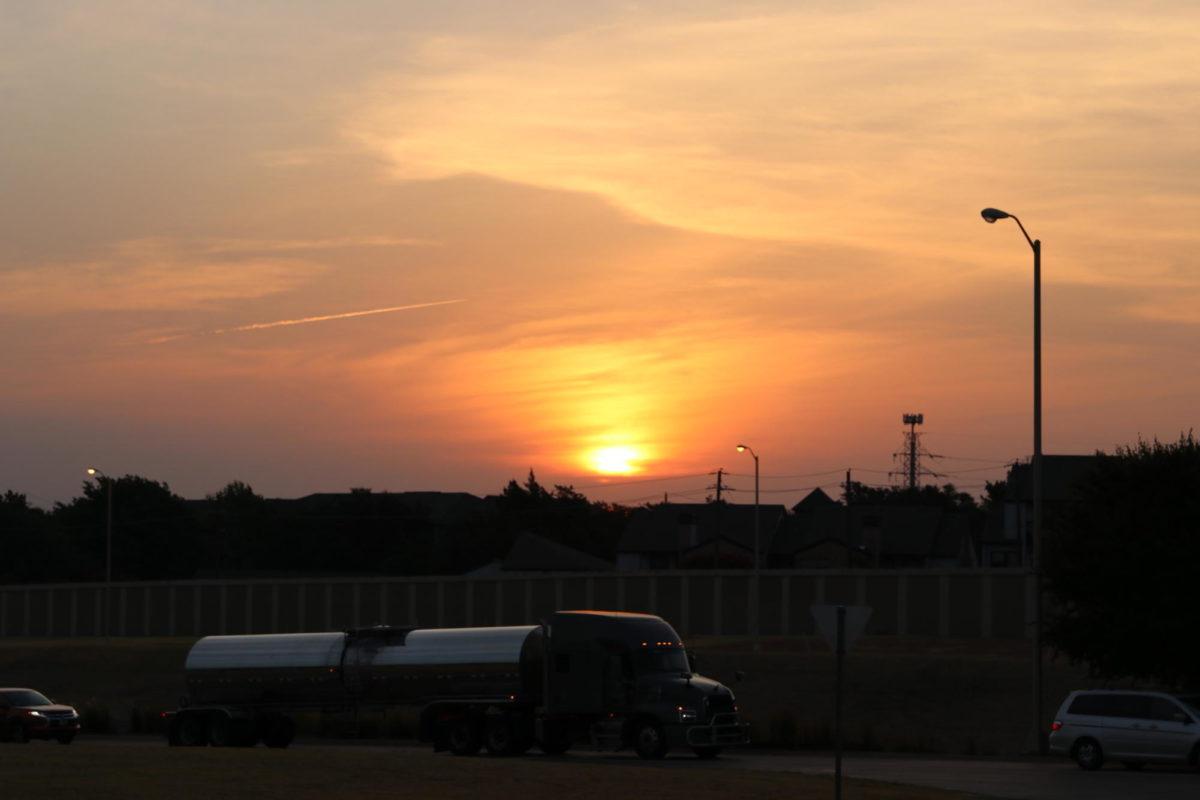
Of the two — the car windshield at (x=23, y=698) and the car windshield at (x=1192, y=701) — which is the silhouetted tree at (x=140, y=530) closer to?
the car windshield at (x=23, y=698)

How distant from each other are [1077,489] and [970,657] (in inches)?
1012

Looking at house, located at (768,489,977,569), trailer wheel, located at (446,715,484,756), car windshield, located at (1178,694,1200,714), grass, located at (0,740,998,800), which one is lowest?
trailer wheel, located at (446,715,484,756)

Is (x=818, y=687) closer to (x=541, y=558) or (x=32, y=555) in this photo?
(x=541, y=558)

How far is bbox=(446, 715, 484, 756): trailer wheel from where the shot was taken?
3462 centimetres

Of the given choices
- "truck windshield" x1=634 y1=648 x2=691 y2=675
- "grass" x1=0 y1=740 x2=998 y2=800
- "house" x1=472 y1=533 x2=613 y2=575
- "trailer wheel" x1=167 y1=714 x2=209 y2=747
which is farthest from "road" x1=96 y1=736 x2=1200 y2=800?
"house" x1=472 y1=533 x2=613 y2=575

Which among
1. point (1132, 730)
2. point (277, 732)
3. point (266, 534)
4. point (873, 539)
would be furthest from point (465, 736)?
point (266, 534)

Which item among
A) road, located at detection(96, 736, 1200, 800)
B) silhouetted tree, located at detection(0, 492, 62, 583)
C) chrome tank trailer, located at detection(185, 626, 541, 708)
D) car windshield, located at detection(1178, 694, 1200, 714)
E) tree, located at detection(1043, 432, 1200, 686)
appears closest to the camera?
road, located at detection(96, 736, 1200, 800)

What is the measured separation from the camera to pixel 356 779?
2425cm

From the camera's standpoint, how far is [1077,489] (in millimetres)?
39656

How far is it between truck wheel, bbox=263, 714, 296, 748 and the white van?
1733 cm

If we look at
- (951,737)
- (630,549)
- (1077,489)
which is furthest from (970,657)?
(630,549)

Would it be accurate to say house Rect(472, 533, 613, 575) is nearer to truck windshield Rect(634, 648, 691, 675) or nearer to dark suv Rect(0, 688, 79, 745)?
dark suv Rect(0, 688, 79, 745)

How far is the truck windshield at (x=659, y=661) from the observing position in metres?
34.2

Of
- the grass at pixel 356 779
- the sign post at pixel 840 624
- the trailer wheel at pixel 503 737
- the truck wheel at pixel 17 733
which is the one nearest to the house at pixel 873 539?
the truck wheel at pixel 17 733
